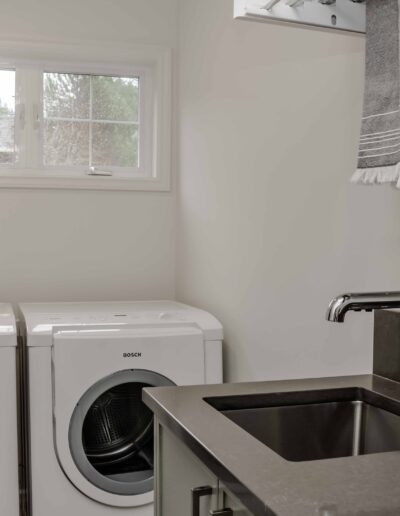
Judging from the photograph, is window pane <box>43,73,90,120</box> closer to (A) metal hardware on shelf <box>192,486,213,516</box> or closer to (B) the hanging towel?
(B) the hanging towel

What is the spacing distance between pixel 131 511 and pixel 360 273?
4.35 ft

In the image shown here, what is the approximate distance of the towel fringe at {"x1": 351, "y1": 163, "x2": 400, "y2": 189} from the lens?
51.1 inches

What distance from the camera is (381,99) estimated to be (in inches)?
53.4

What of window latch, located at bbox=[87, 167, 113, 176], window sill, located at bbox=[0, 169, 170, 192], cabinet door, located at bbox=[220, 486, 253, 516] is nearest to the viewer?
cabinet door, located at bbox=[220, 486, 253, 516]

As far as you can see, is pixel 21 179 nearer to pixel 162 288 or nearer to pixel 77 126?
pixel 77 126

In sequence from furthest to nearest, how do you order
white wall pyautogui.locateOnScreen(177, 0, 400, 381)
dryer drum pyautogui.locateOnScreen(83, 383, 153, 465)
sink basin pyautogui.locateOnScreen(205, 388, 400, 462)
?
dryer drum pyautogui.locateOnScreen(83, 383, 153, 465)
white wall pyautogui.locateOnScreen(177, 0, 400, 381)
sink basin pyautogui.locateOnScreen(205, 388, 400, 462)

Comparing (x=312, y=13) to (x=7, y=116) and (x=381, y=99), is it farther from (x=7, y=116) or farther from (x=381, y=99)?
(x=7, y=116)

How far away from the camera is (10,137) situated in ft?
10.6

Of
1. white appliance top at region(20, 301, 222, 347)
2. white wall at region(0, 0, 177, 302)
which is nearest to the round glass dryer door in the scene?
white appliance top at region(20, 301, 222, 347)

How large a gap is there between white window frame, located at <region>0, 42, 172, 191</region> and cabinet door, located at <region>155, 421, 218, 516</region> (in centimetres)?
205

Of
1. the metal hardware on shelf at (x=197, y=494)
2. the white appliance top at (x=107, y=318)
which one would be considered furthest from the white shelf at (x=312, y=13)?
the white appliance top at (x=107, y=318)

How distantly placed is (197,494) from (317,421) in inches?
14.5

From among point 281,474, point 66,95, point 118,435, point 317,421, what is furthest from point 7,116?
point 281,474

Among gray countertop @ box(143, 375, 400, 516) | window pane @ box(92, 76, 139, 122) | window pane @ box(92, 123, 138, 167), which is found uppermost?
window pane @ box(92, 76, 139, 122)
